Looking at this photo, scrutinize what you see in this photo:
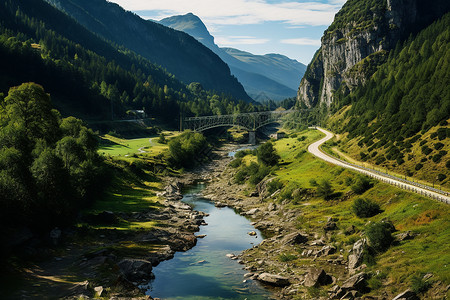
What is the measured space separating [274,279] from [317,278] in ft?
17.2

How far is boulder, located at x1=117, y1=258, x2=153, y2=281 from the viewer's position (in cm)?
4555

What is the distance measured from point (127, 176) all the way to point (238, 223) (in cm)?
3734

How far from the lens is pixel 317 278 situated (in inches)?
1639

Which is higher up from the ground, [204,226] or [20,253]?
[20,253]

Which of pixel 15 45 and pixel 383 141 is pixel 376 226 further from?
pixel 15 45

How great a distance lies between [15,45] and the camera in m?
168

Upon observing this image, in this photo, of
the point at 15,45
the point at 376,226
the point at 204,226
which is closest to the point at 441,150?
the point at 376,226

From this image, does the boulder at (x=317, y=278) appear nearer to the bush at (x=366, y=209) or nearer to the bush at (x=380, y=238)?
the bush at (x=380, y=238)

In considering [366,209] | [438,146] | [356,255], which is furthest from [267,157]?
[356,255]

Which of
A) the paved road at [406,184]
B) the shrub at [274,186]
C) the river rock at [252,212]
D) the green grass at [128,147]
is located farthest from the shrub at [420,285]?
the green grass at [128,147]

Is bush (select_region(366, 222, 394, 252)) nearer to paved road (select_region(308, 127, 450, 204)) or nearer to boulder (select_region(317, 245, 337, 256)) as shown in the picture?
boulder (select_region(317, 245, 337, 256))

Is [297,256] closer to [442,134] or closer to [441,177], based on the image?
[441,177]

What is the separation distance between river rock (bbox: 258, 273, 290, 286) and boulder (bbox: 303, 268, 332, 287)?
2.49 m

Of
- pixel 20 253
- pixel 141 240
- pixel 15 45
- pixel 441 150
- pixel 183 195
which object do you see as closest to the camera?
pixel 20 253
